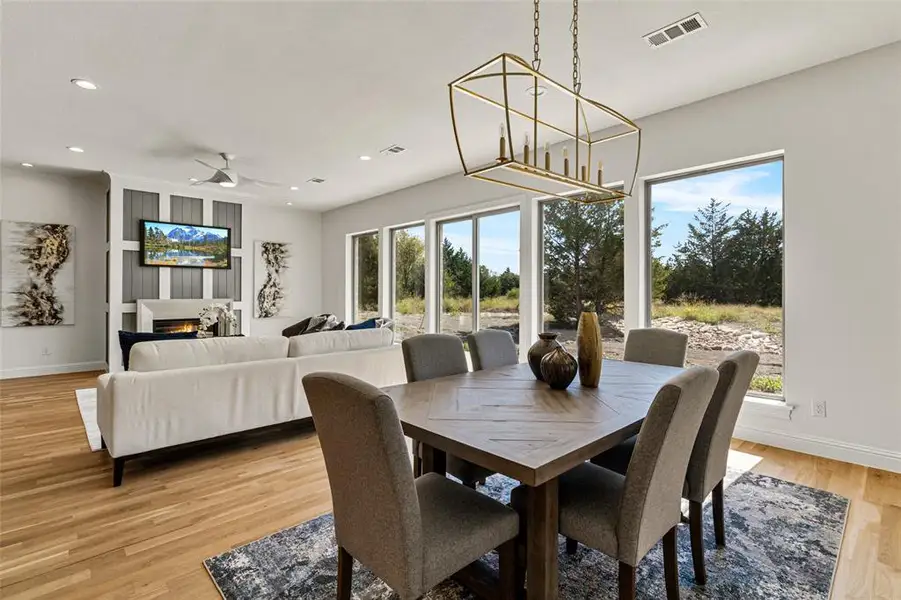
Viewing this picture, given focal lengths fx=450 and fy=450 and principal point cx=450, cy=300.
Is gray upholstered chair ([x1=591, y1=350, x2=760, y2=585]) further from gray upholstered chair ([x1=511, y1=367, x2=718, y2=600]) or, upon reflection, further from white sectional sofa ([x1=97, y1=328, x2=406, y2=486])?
white sectional sofa ([x1=97, y1=328, x2=406, y2=486])

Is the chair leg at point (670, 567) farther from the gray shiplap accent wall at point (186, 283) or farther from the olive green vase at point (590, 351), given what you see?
the gray shiplap accent wall at point (186, 283)

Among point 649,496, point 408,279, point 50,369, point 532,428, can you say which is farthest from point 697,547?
point 50,369

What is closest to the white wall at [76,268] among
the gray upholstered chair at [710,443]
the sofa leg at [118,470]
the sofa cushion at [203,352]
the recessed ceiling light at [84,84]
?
the recessed ceiling light at [84,84]

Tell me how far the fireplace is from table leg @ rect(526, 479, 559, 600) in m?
6.46

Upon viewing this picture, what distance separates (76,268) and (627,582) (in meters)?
7.81

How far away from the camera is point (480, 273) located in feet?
19.4

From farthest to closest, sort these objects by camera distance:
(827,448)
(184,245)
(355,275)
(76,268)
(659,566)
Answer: (355,275) → (184,245) → (76,268) → (827,448) → (659,566)

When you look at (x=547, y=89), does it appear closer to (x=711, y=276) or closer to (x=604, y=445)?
(x=711, y=276)

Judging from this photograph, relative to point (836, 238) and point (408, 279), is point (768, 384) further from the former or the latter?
point (408, 279)

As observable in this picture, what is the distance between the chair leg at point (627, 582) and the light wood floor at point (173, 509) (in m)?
1.03

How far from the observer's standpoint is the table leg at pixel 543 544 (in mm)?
1429

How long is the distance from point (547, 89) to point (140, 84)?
304 cm

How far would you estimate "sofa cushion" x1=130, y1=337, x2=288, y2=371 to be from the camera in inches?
115

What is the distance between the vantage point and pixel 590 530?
1.49 metres
